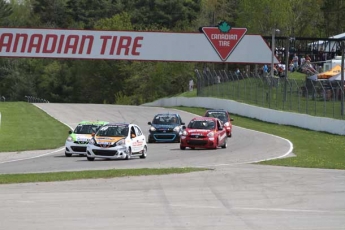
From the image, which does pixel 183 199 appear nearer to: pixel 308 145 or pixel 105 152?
pixel 105 152

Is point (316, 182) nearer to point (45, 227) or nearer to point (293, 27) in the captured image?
point (45, 227)

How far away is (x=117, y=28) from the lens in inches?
4729

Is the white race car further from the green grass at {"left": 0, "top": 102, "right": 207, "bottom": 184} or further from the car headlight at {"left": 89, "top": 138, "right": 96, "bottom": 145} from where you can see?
the green grass at {"left": 0, "top": 102, "right": 207, "bottom": 184}

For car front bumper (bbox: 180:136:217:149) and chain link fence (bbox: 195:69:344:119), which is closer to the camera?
car front bumper (bbox: 180:136:217:149)

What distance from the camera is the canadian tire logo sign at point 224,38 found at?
118ft

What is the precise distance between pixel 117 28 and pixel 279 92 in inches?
2637

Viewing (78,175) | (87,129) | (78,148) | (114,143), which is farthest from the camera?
(87,129)

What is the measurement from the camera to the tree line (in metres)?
114

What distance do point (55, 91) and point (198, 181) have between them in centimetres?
11101

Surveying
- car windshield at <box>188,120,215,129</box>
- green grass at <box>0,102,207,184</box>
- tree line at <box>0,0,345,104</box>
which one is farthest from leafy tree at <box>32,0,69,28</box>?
car windshield at <box>188,120,215,129</box>

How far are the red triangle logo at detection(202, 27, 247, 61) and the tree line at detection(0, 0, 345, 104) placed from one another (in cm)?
7145

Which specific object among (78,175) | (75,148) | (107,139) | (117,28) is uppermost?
(117,28)

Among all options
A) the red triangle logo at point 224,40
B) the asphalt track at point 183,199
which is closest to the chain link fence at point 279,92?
the red triangle logo at point 224,40

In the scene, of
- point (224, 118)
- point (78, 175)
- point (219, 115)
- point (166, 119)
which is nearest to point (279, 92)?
point (219, 115)
